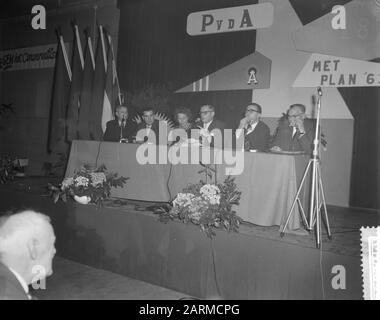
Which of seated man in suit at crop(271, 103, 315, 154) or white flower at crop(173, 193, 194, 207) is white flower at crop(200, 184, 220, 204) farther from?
seated man in suit at crop(271, 103, 315, 154)

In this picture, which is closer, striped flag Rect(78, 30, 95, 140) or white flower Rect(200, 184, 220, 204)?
white flower Rect(200, 184, 220, 204)

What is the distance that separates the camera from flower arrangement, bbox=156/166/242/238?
264 centimetres

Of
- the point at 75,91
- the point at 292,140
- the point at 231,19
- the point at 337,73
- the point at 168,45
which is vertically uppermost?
the point at 231,19

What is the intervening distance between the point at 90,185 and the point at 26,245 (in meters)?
2.15

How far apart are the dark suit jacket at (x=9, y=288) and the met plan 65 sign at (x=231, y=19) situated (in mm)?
5183

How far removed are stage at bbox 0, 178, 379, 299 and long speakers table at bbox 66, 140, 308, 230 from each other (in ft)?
0.41

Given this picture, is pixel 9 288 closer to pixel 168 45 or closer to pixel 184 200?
pixel 184 200

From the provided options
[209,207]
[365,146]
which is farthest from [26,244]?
[365,146]

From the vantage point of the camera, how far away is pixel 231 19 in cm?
557

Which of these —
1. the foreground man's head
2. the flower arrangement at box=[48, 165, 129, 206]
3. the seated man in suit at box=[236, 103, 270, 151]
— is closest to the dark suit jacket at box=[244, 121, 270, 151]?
the seated man in suit at box=[236, 103, 270, 151]

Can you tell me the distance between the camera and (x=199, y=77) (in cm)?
585
